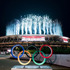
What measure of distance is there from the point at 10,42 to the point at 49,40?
1745cm

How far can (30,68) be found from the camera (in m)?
9.44

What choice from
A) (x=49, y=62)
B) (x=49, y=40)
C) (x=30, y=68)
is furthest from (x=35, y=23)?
(x=30, y=68)

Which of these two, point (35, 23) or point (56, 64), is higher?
point (35, 23)

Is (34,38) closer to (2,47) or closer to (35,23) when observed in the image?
(35,23)

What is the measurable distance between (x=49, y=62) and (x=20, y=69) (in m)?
6.75

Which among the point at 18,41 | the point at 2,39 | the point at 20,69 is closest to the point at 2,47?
the point at 2,39

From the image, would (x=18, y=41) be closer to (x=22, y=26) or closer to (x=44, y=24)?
(x=22, y=26)

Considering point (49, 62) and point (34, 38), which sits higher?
point (34, 38)

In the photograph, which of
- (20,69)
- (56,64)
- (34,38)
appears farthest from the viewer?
(34,38)

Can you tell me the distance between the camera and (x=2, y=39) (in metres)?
62.8

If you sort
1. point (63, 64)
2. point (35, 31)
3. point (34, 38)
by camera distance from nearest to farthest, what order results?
point (63, 64), point (34, 38), point (35, 31)

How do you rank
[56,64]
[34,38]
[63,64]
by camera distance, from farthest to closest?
[34,38]
[56,64]
[63,64]

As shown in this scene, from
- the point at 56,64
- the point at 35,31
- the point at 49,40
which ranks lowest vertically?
the point at 56,64

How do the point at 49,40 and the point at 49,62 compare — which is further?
the point at 49,40
